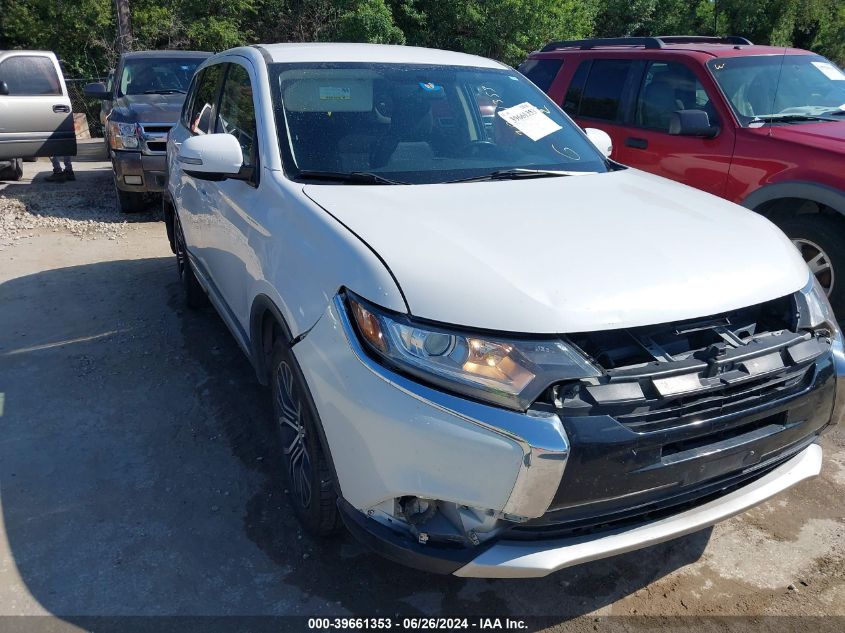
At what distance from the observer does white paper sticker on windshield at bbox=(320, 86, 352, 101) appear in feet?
10.9

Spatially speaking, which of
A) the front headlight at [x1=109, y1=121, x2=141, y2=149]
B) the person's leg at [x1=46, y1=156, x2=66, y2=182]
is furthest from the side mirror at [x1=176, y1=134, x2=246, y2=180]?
the person's leg at [x1=46, y1=156, x2=66, y2=182]

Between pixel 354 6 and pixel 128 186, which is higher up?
pixel 354 6

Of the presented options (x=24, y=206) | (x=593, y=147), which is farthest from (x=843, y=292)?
(x=24, y=206)

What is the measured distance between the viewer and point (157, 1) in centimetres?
1805

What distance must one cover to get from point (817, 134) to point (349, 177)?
3.42 metres

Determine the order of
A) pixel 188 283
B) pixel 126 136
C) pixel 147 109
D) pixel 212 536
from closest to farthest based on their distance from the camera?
pixel 212 536, pixel 188 283, pixel 126 136, pixel 147 109

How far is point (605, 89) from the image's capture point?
617 cm

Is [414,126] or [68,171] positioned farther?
[68,171]

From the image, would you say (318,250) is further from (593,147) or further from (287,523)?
(593,147)

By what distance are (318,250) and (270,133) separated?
93 centimetres

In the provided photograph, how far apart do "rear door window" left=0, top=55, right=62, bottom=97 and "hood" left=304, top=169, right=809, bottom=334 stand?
8290 mm

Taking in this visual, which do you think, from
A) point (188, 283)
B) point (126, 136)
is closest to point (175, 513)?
point (188, 283)

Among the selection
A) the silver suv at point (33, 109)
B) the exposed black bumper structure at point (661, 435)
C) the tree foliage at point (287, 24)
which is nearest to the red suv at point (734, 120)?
the exposed black bumper structure at point (661, 435)

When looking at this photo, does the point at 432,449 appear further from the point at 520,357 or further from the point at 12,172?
the point at 12,172
